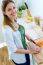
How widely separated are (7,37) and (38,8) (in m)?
0.92

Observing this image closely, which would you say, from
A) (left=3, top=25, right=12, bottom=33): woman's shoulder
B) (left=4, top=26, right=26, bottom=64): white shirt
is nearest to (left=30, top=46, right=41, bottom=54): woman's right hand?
(left=4, top=26, right=26, bottom=64): white shirt

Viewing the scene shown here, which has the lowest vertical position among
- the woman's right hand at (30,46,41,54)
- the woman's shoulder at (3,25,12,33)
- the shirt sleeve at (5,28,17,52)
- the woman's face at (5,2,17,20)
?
the woman's right hand at (30,46,41,54)

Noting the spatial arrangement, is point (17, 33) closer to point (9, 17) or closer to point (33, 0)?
point (9, 17)

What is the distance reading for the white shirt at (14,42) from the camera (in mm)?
1333

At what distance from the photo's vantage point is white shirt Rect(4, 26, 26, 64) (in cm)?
133

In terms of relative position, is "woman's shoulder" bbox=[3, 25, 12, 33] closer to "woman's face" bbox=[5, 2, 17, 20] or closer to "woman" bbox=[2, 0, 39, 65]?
"woman" bbox=[2, 0, 39, 65]

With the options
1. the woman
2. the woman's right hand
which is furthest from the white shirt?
the woman's right hand

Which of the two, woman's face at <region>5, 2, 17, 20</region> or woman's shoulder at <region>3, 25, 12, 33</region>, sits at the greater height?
woman's face at <region>5, 2, 17, 20</region>

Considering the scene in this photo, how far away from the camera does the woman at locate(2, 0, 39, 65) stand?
1.34 m

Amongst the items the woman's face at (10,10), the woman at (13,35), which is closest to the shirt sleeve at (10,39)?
the woman at (13,35)

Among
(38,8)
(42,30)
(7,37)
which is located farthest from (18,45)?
(38,8)

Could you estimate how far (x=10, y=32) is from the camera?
1332 millimetres

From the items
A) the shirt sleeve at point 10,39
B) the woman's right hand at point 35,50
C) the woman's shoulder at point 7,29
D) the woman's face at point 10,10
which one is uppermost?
the woman's face at point 10,10

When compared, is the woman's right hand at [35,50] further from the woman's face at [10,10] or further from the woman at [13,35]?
the woman's face at [10,10]
